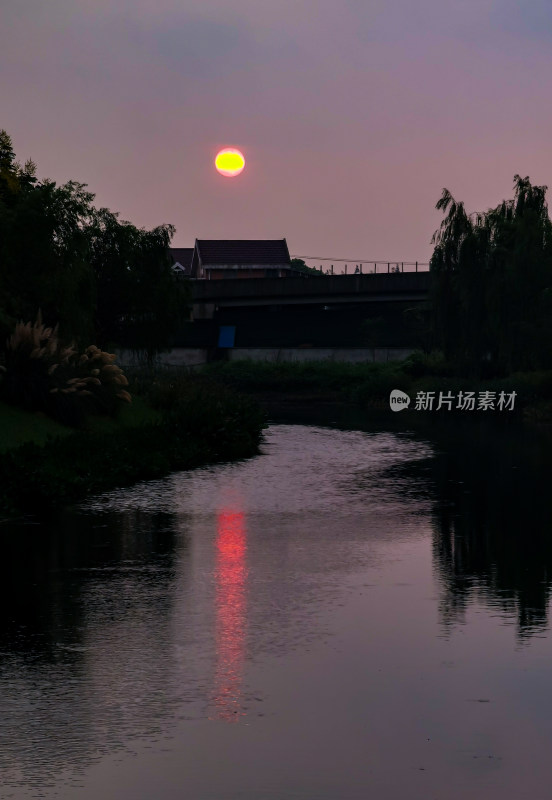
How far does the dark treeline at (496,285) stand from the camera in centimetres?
5825

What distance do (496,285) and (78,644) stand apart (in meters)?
50.8

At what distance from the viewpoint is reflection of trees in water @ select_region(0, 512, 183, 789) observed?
760 centimetres

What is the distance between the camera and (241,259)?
5187 inches

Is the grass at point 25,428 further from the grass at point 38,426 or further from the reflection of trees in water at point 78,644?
the reflection of trees in water at point 78,644

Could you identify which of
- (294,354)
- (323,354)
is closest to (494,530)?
(323,354)

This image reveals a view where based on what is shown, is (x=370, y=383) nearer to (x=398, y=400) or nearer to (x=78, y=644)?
(x=398, y=400)

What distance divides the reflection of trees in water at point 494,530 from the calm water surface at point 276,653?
67 millimetres

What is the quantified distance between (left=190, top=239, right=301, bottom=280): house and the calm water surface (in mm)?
111948

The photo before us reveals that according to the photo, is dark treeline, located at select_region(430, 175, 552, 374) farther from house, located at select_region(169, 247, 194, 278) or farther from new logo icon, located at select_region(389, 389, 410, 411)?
house, located at select_region(169, 247, 194, 278)

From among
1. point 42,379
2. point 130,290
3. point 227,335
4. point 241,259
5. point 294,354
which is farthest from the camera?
point 241,259

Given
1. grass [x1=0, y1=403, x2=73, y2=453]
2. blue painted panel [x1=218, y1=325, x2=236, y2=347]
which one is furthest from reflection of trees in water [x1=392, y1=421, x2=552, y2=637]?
blue painted panel [x1=218, y1=325, x2=236, y2=347]

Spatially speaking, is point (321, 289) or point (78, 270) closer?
point (78, 270)

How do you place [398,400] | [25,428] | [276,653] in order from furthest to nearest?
1. [398,400]
2. [25,428]
3. [276,653]

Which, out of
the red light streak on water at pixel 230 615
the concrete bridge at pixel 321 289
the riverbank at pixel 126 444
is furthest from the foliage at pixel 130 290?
the concrete bridge at pixel 321 289
